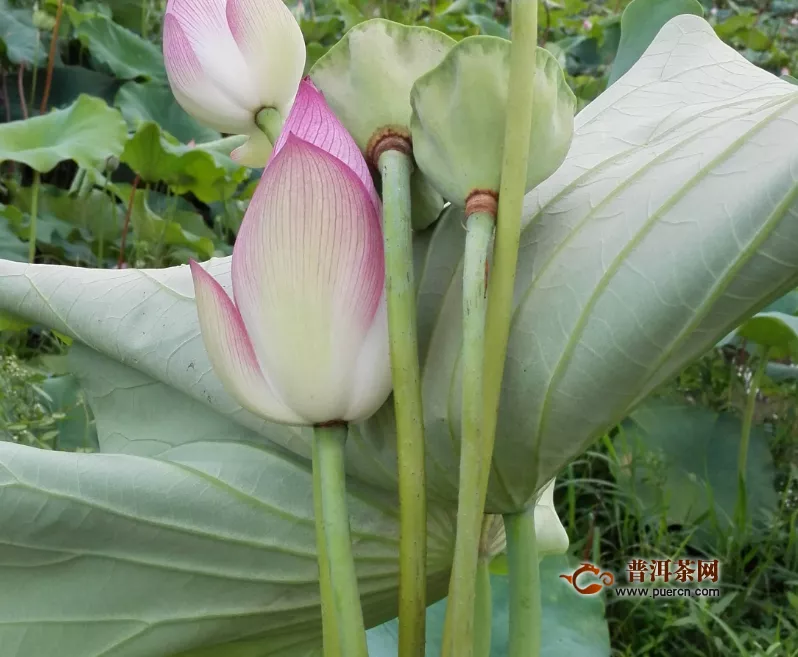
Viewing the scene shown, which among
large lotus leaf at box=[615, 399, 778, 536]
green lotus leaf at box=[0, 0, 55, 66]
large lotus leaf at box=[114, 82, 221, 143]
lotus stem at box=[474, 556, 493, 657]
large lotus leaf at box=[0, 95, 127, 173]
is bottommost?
large lotus leaf at box=[615, 399, 778, 536]

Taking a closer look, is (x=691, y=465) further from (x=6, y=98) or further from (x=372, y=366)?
(x=6, y=98)

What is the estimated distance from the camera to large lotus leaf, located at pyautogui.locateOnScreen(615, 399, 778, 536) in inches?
32.6

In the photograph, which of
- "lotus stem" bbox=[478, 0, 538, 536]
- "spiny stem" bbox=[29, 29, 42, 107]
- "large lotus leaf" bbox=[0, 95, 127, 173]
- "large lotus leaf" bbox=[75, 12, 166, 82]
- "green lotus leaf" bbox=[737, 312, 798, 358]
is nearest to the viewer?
"lotus stem" bbox=[478, 0, 538, 536]

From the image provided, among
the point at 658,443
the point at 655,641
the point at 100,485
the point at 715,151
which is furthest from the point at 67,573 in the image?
the point at 658,443

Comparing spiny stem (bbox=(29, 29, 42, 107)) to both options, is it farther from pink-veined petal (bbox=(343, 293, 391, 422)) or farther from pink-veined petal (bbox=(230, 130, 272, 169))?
pink-veined petal (bbox=(343, 293, 391, 422))

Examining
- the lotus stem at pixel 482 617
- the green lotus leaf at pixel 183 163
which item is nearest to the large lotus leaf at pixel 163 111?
the green lotus leaf at pixel 183 163

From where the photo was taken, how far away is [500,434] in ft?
0.99

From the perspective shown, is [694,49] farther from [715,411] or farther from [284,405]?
[715,411]

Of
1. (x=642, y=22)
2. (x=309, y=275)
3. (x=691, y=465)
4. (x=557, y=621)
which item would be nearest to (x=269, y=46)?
(x=309, y=275)

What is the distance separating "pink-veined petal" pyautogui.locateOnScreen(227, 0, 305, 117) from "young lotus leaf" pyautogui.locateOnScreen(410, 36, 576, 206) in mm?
94

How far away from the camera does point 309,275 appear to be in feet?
0.85

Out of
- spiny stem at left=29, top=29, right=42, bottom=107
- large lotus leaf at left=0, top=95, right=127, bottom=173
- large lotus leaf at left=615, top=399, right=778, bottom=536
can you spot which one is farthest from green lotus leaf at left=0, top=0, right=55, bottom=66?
large lotus leaf at left=615, top=399, right=778, bottom=536

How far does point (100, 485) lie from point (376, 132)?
0.58 feet

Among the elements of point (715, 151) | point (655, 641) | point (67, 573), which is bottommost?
point (655, 641)
